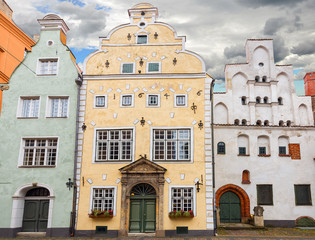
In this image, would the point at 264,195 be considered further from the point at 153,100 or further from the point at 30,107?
the point at 30,107

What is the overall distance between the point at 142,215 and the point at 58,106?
8.15 m

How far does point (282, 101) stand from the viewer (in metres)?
23.8

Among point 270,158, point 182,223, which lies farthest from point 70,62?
point 270,158

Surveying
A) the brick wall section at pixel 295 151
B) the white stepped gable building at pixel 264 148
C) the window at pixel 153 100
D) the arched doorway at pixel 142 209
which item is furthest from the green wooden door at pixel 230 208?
the window at pixel 153 100

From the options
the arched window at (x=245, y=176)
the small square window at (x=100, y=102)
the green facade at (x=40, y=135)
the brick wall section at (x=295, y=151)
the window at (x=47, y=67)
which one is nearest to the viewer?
the green facade at (x=40, y=135)

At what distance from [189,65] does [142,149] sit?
19.0 feet

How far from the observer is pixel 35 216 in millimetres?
17656

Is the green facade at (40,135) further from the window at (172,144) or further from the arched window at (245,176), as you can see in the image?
the arched window at (245,176)

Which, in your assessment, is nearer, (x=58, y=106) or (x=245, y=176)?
(x=58, y=106)

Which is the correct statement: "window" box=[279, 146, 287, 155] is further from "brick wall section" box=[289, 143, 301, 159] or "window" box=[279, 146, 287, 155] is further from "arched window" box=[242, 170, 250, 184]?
"arched window" box=[242, 170, 250, 184]

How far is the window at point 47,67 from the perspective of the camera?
1923 cm

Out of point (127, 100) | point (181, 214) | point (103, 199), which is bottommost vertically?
point (181, 214)

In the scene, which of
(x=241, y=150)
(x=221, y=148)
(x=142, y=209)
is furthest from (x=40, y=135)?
(x=241, y=150)

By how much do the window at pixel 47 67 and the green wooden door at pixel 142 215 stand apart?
9.37 metres
